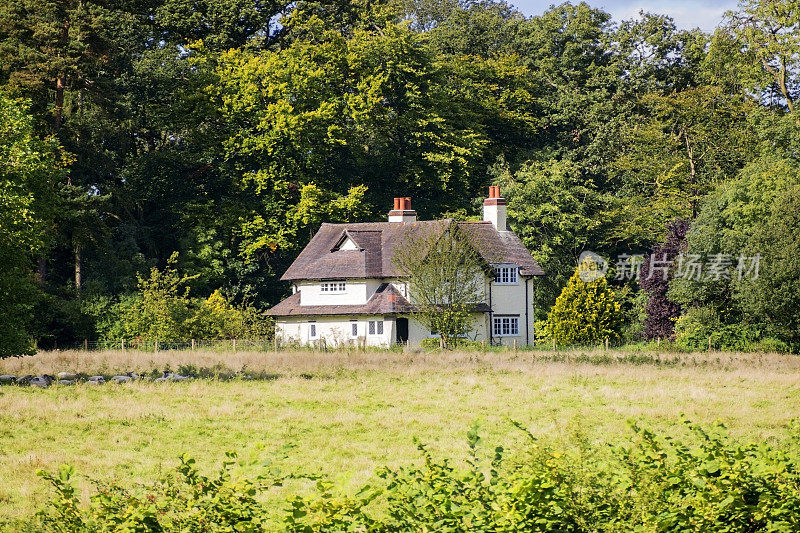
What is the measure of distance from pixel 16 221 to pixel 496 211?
3341 cm

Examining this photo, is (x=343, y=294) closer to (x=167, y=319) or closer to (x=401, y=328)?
(x=401, y=328)

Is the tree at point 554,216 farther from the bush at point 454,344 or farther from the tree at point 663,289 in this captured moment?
the bush at point 454,344

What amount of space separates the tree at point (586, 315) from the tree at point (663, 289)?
5.58m

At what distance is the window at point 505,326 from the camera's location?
58750 millimetres

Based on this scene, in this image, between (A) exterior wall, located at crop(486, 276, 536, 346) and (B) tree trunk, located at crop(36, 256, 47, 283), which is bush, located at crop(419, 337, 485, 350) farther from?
(B) tree trunk, located at crop(36, 256, 47, 283)

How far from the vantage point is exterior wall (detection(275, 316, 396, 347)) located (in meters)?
56.1

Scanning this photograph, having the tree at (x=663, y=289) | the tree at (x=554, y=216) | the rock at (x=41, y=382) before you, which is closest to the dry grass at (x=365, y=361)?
the rock at (x=41, y=382)

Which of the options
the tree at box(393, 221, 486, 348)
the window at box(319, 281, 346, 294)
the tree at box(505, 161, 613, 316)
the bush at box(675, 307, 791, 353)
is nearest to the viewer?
the tree at box(393, 221, 486, 348)

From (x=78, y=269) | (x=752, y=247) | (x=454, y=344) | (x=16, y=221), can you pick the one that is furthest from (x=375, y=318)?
(x=16, y=221)

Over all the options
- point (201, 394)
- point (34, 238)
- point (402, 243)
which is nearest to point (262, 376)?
point (201, 394)

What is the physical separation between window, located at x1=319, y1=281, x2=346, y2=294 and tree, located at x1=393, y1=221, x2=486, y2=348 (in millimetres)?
7265

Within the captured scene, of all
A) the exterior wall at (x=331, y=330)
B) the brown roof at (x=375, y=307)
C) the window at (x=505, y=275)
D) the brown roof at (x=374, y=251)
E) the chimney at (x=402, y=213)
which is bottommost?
the exterior wall at (x=331, y=330)

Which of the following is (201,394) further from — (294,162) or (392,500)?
(294,162)

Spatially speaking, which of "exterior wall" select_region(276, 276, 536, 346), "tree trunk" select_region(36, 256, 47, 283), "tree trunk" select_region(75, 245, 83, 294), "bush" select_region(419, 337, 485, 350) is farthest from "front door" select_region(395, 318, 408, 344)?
"tree trunk" select_region(36, 256, 47, 283)
